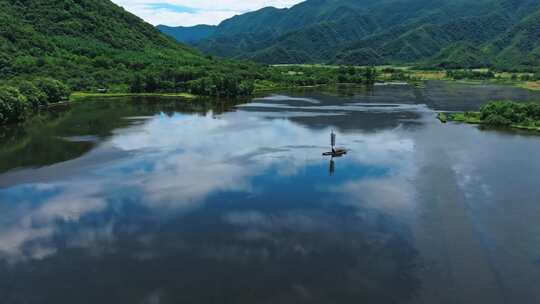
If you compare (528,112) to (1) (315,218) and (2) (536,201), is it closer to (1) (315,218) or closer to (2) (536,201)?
(2) (536,201)

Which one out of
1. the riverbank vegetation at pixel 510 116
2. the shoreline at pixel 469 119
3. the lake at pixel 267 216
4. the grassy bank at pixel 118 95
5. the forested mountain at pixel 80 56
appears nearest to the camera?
the lake at pixel 267 216

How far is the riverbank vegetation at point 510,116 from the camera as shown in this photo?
81938 mm

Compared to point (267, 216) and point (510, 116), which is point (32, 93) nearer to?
point (267, 216)

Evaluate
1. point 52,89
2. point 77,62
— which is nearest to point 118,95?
point 52,89

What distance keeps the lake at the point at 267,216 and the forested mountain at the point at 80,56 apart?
198 feet

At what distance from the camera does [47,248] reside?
34.8 m

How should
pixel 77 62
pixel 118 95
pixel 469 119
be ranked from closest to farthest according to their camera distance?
pixel 469 119
pixel 118 95
pixel 77 62

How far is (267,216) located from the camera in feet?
135

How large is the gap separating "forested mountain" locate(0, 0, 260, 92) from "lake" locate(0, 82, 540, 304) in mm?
60224

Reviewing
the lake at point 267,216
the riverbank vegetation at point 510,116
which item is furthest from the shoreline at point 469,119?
the lake at point 267,216

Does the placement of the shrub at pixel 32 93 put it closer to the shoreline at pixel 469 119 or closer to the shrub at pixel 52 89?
the shrub at pixel 52 89

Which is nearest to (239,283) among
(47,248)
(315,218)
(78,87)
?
(315,218)

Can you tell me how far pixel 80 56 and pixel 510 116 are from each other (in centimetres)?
13141

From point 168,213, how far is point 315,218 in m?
12.5
